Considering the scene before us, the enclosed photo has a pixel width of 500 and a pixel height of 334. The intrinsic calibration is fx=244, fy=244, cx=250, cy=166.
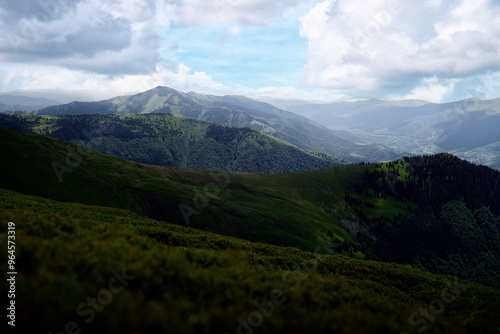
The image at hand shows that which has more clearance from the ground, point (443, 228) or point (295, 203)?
point (295, 203)

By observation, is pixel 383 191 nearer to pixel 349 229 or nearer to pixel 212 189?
pixel 349 229

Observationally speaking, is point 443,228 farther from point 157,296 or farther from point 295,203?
point 157,296

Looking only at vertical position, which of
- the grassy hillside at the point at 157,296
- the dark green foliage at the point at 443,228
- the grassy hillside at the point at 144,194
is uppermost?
the grassy hillside at the point at 157,296

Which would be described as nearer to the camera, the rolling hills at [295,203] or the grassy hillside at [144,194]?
the grassy hillside at [144,194]

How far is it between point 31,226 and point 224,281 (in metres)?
11.0

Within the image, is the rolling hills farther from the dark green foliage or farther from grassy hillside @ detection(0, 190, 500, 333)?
grassy hillside @ detection(0, 190, 500, 333)

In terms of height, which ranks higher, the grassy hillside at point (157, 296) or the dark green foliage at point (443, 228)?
the grassy hillside at point (157, 296)

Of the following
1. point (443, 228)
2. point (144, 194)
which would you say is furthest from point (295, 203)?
point (443, 228)

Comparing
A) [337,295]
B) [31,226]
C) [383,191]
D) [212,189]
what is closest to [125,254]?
[31,226]

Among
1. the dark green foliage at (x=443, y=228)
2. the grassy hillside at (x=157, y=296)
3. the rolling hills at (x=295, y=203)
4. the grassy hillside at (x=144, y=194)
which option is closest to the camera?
the grassy hillside at (x=157, y=296)

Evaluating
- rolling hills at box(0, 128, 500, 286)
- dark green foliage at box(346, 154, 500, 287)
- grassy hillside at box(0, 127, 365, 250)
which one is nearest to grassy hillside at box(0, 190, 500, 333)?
rolling hills at box(0, 128, 500, 286)

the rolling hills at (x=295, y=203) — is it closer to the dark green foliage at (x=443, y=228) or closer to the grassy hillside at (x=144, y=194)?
the grassy hillside at (x=144, y=194)

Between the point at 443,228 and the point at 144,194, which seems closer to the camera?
the point at 144,194

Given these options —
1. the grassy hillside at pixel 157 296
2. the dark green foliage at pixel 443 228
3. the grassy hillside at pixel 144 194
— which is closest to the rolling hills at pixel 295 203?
the grassy hillside at pixel 144 194
